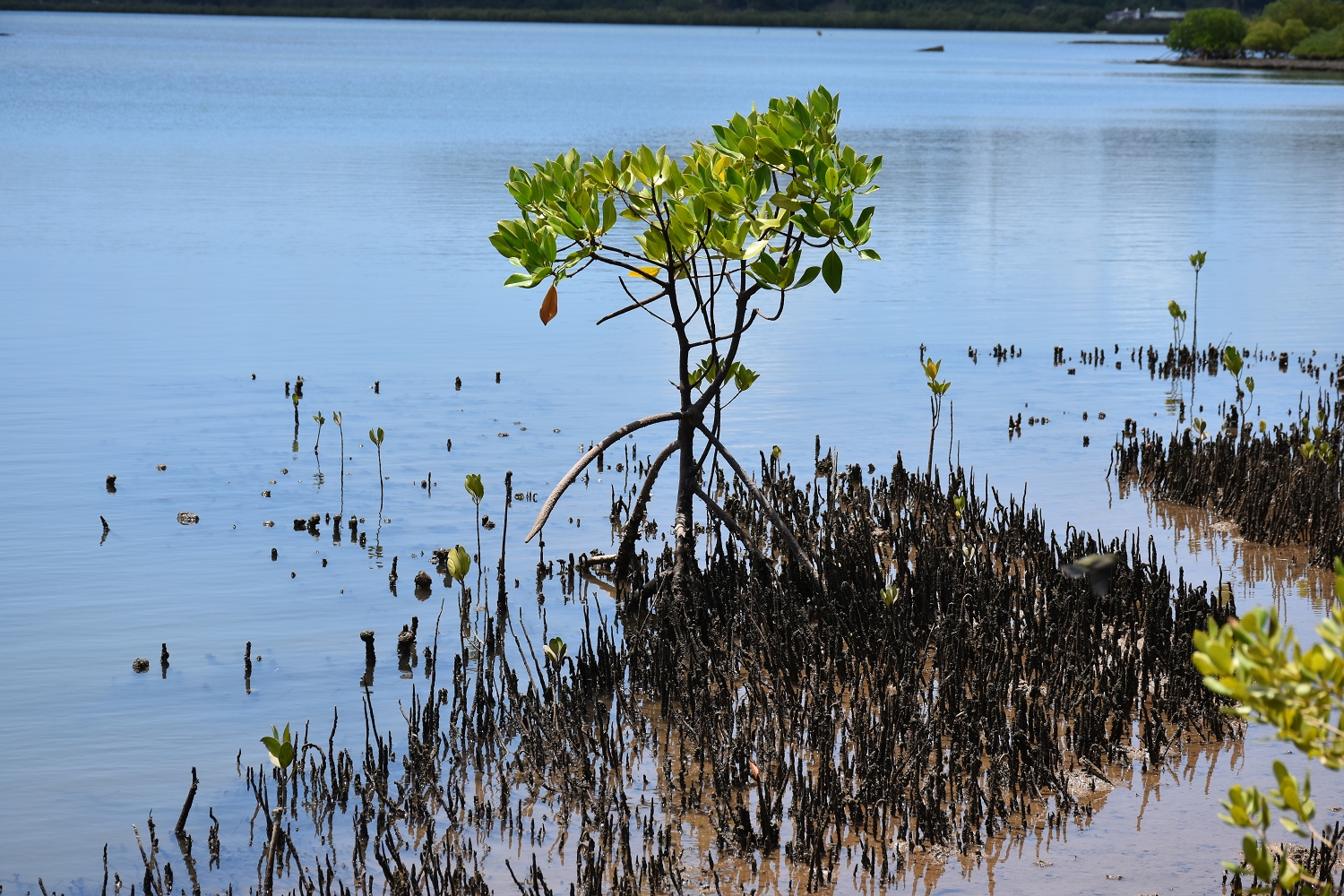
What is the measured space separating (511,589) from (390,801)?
7.16 feet

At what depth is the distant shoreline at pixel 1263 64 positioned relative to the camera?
8644 centimetres

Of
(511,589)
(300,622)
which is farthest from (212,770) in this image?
(511,589)

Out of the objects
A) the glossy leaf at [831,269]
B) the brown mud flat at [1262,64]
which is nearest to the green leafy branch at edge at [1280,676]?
the glossy leaf at [831,269]

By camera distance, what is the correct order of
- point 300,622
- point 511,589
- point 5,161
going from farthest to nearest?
point 5,161 → point 511,589 → point 300,622

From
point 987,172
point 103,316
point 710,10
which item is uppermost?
point 710,10

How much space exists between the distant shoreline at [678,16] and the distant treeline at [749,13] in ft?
0.38

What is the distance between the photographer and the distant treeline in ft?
564

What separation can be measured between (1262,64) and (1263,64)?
0.43 feet

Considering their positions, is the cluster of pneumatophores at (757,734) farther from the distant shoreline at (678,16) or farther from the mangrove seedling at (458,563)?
the distant shoreline at (678,16)

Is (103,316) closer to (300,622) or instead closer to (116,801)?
(300,622)

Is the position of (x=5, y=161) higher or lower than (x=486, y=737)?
higher

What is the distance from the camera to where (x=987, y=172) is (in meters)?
29.0

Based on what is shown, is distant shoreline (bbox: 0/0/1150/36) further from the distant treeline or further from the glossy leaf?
the glossy leaf

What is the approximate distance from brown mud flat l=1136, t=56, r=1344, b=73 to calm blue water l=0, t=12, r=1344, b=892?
198ft
